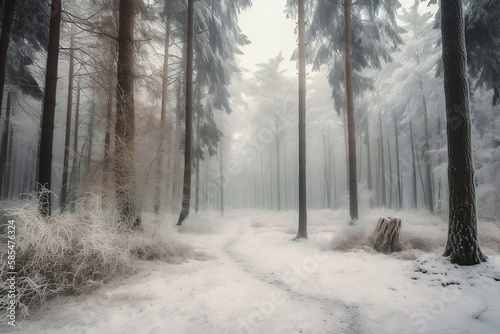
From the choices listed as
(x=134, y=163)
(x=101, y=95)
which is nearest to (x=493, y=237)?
(x=134, y=163)

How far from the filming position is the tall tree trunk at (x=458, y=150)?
14.7 feet

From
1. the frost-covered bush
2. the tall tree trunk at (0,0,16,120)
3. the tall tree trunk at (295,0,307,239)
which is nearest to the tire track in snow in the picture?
the frost-covered bush

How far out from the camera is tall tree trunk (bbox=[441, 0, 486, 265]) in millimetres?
4469

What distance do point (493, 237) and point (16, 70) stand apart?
16.3 meters

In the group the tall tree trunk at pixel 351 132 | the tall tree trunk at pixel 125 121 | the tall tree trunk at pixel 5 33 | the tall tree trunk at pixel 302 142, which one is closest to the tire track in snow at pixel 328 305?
the tall tree trunk at pixel 125 121

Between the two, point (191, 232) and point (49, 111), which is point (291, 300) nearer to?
point (49, 111)

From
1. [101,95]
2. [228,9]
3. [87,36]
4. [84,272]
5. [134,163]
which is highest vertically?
[228,9]

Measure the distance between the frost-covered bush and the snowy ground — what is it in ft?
0.70

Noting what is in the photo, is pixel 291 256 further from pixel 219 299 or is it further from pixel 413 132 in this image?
pixel 413 132

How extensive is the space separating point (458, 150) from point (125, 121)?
23.1ft

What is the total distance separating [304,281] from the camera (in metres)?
4.51

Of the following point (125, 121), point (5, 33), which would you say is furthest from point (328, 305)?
point (5, 33)

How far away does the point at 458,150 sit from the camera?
15.5 feet

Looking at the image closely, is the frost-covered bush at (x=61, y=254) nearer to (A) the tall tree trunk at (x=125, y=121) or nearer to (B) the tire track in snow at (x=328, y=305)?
(A) the tall tree trunk at (x=125, y=121)
